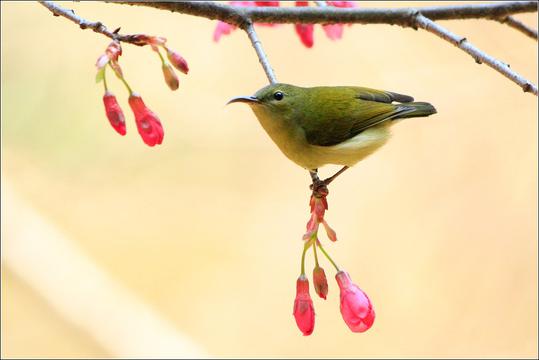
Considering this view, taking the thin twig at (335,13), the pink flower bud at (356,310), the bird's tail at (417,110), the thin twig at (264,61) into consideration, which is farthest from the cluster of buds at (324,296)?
the bird's tail at (417,110)

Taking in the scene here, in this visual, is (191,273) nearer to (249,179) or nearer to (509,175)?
(249,179)

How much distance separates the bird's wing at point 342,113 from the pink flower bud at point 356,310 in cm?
86

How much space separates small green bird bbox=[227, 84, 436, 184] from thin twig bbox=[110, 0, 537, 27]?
0.34 metres

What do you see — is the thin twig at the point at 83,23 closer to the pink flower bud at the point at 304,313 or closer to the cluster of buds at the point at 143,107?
the cluster of buds at the point at 143,107

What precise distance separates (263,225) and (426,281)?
120 centimetres

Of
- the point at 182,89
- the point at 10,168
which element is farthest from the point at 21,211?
the point at 182,89

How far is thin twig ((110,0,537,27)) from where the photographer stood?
89.3 inches

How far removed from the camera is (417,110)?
294cm

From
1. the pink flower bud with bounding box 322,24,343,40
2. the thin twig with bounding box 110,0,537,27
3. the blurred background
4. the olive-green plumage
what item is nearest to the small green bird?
the olive-green plumage

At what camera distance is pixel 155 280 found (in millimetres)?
5375

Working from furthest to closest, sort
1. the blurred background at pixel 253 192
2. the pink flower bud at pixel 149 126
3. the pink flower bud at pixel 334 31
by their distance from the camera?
the blurred background at pixel 253 192 < the pink flower bud at pixel 334 31 < the pink flower bud at pixel 149 126

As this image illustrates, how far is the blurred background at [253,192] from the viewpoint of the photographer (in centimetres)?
519

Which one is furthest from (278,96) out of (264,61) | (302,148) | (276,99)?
(264,61)

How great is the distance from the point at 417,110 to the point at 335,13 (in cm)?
67
